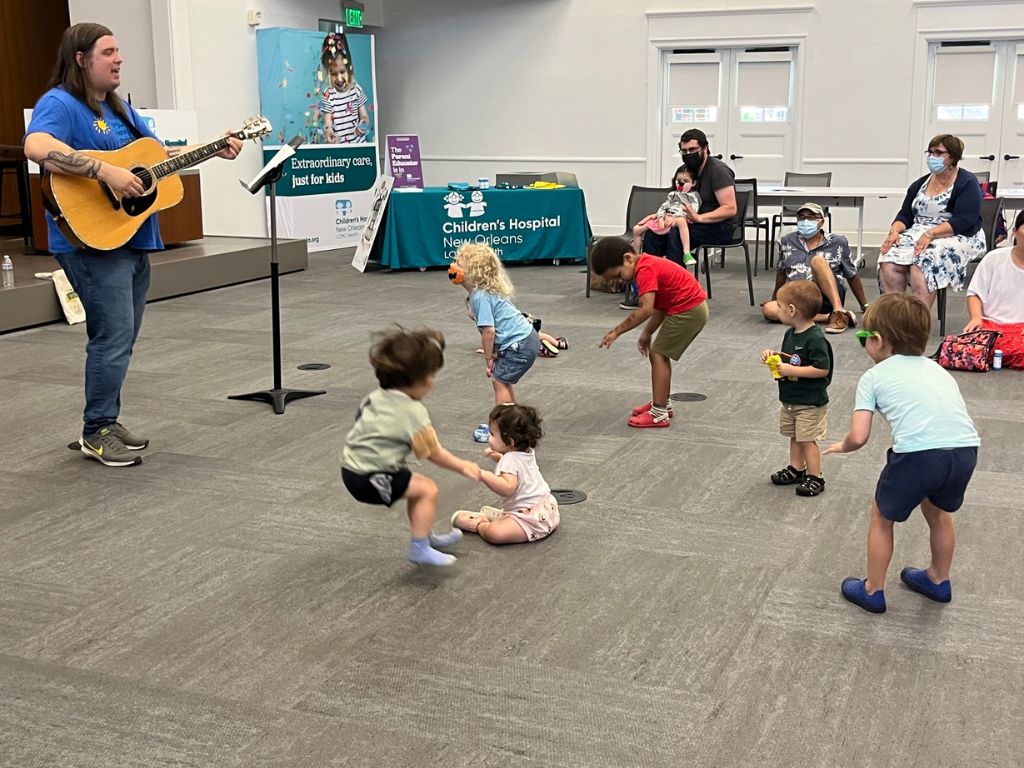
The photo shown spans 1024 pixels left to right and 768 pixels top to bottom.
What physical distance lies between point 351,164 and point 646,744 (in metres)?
10.3

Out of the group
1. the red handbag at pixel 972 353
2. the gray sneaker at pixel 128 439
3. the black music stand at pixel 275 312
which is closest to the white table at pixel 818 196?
the red handbag at pixel 972 353

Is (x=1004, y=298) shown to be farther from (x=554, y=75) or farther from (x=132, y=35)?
(x=132, y=35)

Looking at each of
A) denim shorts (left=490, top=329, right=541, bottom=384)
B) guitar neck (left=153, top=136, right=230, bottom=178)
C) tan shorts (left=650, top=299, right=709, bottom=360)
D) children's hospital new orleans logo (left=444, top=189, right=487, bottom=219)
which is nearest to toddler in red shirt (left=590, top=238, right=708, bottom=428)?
tan shorts (left=650, top=299, right=709, bottom=360)

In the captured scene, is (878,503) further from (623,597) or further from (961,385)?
(961,385)

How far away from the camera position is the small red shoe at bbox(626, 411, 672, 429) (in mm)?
4770

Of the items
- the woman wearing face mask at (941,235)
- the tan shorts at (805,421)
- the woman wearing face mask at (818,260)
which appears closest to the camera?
the tan shorts at (805,421)

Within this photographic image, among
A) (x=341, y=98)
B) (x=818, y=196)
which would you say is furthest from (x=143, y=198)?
(x=341, y=98)

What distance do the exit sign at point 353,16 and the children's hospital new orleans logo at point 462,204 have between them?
3855 millimetres

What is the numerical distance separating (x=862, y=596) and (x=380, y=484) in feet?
4.27

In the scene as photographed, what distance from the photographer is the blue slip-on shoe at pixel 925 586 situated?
2.97m

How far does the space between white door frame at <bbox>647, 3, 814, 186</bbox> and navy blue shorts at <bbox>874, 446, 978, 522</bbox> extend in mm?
9992

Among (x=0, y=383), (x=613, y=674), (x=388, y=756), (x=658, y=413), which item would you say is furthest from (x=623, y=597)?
(x=0, y=383)

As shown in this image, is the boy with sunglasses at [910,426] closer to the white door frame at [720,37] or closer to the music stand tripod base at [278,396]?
the music stand tripod base at [278,396]

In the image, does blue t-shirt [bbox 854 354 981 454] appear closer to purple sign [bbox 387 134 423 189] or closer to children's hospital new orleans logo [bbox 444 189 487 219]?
children's hospital new orleans logo [bbox 444 189 487 219]
